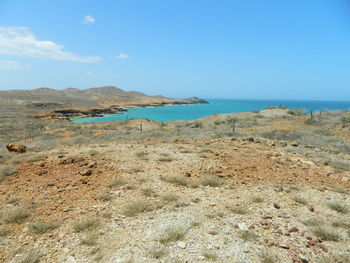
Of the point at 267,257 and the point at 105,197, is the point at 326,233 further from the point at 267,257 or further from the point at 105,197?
the point at 105,197

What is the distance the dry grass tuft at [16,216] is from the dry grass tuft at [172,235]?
10.2 feet

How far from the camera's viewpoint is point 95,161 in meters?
8.61

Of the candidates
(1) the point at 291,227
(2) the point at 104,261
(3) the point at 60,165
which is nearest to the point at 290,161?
(1) the point at 291,227

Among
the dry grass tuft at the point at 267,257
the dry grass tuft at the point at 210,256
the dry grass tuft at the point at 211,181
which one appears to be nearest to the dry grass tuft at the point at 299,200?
the dry grass tuft at the point at 211,181

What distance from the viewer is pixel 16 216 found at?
4.86 m

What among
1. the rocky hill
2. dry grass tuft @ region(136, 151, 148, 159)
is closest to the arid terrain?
dry grass tuft @ region(136, 151, 148, 159)

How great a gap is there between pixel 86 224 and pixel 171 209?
195 centimetres

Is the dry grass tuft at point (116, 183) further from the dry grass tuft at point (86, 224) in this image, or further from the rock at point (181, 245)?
the rock at point (181, 245)

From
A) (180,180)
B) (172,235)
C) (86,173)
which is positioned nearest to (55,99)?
(86,173)

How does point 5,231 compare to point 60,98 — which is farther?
point 60,98

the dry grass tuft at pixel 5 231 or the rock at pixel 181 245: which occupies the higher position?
the dry grass tuft at pixel 5 231

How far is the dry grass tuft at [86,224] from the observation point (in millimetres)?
4558

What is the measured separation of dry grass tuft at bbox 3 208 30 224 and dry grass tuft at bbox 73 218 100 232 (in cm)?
123

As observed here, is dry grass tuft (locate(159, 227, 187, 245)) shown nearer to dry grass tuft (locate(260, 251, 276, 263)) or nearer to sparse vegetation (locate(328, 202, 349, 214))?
dry grass tuft (locate(260, 251, 276, 263))
